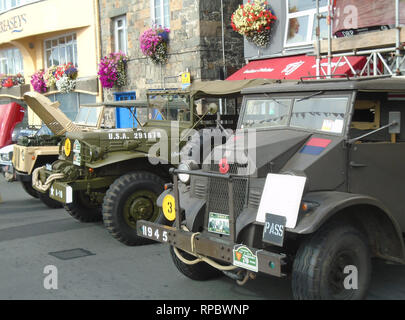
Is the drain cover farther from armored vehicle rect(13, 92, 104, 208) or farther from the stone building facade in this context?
the stone building facade

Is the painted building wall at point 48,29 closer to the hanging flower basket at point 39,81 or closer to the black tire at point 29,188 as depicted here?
the hanging flower basket at point 39,81

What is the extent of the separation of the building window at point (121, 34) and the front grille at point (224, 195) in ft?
40.5

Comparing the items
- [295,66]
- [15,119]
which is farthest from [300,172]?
[15,119]

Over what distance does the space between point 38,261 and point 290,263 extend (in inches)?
124

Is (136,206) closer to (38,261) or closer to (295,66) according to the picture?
(38,261)

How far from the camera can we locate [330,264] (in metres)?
3.91

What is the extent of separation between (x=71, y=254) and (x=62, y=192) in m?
0.91

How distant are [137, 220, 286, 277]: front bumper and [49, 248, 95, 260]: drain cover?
1670mm

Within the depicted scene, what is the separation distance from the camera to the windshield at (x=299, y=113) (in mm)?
4504

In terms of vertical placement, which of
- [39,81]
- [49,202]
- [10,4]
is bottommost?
[49,202]

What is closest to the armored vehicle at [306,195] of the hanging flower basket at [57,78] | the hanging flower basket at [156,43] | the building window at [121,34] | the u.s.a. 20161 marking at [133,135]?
the u.s.a. 20161 marking at [133,135]

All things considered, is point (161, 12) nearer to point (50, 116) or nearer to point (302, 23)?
point (302, 23)

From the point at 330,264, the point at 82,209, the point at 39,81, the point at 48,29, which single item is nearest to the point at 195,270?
the point at 330,264
